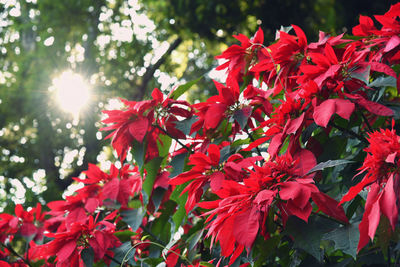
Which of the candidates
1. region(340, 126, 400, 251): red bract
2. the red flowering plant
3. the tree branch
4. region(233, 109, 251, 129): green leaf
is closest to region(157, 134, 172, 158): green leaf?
the red flowering plant

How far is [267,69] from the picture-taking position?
0.96 m

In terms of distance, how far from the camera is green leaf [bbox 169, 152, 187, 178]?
0.93 m

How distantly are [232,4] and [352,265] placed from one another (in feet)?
11.7

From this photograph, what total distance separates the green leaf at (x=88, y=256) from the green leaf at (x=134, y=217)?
0.41 feet

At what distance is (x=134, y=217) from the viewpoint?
1.13 m

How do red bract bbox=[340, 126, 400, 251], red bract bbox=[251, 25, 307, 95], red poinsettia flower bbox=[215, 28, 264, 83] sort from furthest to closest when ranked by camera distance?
1. red poinsettia flower bbox=[215, 28, 264, 83]
2. red bract bbox=[251, 25, 307, 95]
3. red bract bbox=[340, 126, 400, 251]

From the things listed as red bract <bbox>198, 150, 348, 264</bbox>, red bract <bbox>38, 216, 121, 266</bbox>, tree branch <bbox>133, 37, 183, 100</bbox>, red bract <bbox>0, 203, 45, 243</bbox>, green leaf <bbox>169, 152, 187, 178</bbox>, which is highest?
red bract <bbox>198, 150, 348, 264</bbox>

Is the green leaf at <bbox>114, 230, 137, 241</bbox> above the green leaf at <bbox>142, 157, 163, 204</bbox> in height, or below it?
below

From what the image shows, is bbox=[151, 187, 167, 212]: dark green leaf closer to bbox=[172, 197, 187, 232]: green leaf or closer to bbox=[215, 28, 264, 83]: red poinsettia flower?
bbox=[172, 197, 187, 232]: green leaf

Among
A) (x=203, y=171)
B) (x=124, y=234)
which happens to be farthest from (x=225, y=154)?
(x=124, y=234)

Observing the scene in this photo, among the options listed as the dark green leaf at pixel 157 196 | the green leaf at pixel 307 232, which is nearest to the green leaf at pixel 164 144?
the dark green leaf at pixel 157 196

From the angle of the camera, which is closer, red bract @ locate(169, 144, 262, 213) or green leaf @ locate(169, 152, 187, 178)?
red bract @ locate(169, 144, 262, 213)

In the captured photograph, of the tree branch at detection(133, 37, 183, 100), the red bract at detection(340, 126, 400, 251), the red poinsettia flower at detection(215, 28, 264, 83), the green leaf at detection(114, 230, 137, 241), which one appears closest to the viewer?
the red bract at detection(340, 126, 400, 251)

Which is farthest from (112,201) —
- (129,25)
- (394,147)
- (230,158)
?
(129,25)
